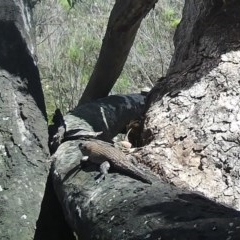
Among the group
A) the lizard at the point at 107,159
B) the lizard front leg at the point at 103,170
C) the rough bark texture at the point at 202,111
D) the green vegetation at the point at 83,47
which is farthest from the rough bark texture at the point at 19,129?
the green vegetation at the point at 83,47

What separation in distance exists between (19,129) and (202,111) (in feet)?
3.89

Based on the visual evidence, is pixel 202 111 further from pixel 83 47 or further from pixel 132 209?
pixel 83 47

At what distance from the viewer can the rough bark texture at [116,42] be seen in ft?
18.2

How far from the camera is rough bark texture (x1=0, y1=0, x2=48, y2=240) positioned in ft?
13.8

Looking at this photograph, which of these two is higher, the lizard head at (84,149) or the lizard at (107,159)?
the lizard at (107,159)

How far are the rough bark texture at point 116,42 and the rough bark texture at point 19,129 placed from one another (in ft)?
2.56

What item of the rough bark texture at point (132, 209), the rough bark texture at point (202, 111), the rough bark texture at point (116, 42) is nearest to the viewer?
the rough bark texture at point (132, 209)

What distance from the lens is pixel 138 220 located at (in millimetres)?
2832

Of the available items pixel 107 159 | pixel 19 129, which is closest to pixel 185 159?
pixel 107 159

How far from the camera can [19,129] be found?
4.58 meters

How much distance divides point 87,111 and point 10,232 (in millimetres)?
1444

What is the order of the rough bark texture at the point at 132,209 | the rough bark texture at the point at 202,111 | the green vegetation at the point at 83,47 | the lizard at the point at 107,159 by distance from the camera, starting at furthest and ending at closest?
1. the green vegetation at the point at 83,47
2. the rough bark texture at the point at 202,111
3. the lizard at the point at 107,159
4. the rough bark texture at the point at 132,209

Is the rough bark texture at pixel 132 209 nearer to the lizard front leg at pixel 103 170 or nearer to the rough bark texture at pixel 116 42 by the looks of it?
the lizard front leg at pixel 103 170

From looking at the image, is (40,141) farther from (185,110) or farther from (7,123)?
(185,110)
